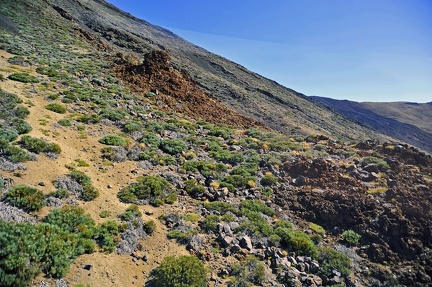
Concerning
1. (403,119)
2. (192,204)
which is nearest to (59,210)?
(192,204)

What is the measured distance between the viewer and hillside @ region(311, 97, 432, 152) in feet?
320

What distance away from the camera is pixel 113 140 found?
16.3 metres

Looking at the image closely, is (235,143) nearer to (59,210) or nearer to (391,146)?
(391,146)

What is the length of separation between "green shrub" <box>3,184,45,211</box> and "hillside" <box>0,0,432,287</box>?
6 centimetres

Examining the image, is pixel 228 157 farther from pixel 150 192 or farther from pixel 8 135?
pixel 8 135

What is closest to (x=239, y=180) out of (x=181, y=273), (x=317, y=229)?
(x=317, y=229)

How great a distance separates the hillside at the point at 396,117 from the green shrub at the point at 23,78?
10083 cm

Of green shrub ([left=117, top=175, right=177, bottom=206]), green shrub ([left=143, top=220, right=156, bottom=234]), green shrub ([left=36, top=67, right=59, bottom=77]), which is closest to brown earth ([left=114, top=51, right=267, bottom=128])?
green shrub ([left=36, top=67, right=59, bottom=77])

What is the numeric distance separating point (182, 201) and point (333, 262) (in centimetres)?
670

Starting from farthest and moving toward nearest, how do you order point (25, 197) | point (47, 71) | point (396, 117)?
point (396, 117) → point (47, 71) → point (25, 197)

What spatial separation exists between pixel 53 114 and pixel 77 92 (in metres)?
5.77

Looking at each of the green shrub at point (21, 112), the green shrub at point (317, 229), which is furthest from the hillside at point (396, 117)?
the green shrub at point (21, 112)

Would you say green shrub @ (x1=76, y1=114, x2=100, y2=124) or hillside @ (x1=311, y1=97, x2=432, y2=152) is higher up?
hillside @ (x1=311, y1=97, x2=432, y2=152)

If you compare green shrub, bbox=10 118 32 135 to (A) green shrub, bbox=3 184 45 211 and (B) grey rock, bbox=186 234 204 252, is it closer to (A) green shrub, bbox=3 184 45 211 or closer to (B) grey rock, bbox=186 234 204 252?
(A) green shrub, bbox=3 184 45 211
